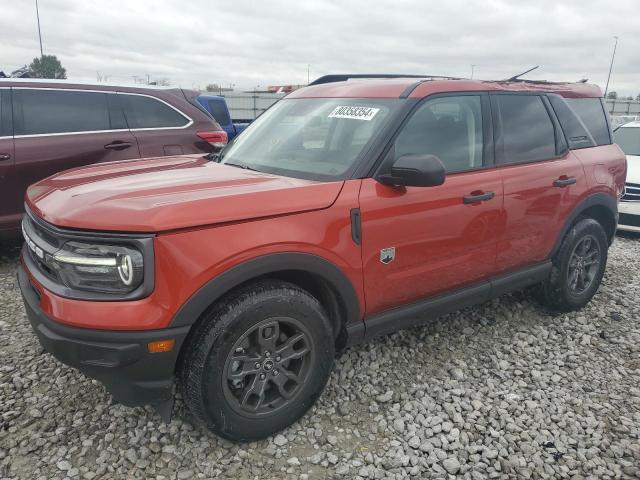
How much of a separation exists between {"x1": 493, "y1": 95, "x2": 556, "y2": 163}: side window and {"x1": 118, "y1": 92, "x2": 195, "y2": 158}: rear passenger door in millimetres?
3446

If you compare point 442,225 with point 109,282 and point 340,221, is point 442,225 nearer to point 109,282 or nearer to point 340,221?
point 340,221

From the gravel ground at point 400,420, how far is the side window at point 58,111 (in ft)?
6.74

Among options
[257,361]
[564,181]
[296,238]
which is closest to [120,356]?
[257,361]

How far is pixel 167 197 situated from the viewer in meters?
2.23

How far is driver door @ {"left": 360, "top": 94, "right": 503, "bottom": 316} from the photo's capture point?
105 inches

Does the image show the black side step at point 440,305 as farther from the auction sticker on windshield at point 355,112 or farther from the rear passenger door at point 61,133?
the rear passenger door at point 61,133

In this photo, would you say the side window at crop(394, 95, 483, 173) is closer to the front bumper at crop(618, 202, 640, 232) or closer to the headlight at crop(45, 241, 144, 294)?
the headlight at crop(45, 241, 144, 294)

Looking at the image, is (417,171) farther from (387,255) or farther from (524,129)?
(524,129)

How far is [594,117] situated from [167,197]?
389 centimetres

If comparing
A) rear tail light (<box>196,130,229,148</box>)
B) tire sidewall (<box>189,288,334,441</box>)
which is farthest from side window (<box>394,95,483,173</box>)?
rear tail light (<box>196,130,229,148</box>)

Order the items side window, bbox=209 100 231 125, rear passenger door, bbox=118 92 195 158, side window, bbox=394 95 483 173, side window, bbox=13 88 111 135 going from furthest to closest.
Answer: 1. side window, bbox=209 100 231 125
2. rear passenger door, bbox=118 92 195 158
3. side window, bbox=13 88 111 135
4. side window, bbox=394 95 483 173

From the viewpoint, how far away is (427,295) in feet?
10.0

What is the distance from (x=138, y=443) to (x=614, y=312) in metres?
3.82

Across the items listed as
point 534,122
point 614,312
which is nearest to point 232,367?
point 534,122
